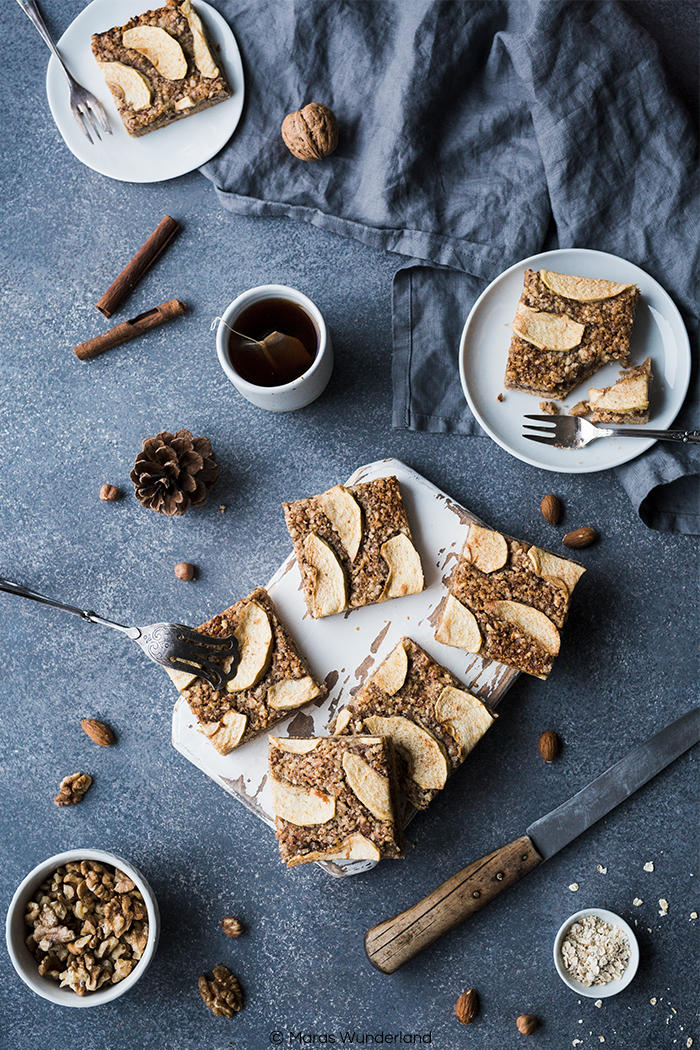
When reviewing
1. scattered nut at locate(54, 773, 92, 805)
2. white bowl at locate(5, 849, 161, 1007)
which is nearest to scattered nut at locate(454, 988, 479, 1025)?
A: white bowl at locate(5, 849, 161, 1007)

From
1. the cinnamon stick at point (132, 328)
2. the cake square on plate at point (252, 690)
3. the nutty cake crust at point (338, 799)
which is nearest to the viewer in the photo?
the nutty cake crust at point (338, 799)

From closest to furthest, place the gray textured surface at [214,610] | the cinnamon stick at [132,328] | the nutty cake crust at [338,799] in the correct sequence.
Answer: the nutty cake crust at [338,799], the gray textured surface at [214,610], the cinnamon stick at [132,328]

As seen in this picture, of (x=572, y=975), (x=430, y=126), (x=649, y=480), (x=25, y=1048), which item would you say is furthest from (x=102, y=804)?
(x=430, y=126)

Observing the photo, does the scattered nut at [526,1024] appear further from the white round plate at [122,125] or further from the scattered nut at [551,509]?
the white round plate at [122,125]

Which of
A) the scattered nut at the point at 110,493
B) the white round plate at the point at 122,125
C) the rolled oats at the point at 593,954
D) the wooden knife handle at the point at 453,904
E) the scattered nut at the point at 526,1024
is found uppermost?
the white round plate at the point at 122,125

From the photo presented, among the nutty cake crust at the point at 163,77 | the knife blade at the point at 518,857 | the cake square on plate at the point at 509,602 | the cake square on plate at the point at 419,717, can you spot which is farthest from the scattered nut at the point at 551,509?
the nutty cake crust at the point at 163,77

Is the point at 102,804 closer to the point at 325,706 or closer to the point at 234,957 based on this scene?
the point at 234,957

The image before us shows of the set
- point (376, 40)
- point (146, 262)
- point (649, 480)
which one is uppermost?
point (376, 40)

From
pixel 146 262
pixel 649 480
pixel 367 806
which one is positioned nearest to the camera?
pixel 367 806
